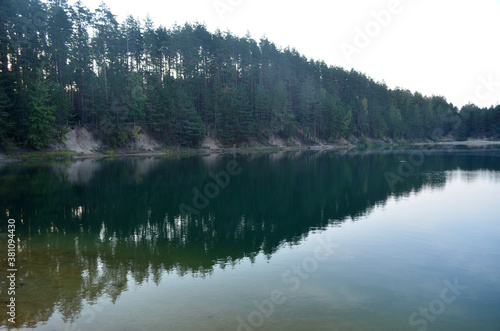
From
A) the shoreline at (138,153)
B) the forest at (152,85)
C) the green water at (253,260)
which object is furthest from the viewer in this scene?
the forest at (152,85)

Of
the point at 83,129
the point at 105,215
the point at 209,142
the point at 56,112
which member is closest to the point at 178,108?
the point at 209,142

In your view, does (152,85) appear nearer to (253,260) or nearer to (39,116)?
(39,116)

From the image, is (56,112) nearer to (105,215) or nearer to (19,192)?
(19,192)

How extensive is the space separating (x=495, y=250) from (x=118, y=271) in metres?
14.9

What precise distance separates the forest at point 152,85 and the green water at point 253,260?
33.9 metres

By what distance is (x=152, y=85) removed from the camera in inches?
2933

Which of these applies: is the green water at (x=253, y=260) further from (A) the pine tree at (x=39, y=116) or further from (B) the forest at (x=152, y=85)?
(B) the forest at (x=152, y=85)

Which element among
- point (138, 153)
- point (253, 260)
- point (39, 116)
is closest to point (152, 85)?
point (138, 153)

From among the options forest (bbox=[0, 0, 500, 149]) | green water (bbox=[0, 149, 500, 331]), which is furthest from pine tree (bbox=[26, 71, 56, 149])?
green water (bbox=[0, 149, 500, 331])

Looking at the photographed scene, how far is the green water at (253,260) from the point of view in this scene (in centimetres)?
872

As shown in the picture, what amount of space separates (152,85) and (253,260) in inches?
2699

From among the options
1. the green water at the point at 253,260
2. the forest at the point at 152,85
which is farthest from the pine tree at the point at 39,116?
the green water at the point at 253,260

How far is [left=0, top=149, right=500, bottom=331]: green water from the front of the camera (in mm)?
8719

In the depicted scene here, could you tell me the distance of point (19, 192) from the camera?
1032 inches
